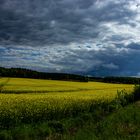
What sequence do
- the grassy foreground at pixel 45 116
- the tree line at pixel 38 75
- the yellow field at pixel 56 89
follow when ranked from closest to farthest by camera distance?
the grassy foreground at pixel 45 116 < the yellow field at pixel 56 89 < the tree line at pixel 38 75

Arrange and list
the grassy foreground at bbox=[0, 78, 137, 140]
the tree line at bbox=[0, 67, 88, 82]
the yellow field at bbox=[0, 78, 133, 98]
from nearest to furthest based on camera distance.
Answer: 1. the grassy foreground at bbox=[0, 78, 137, 140]
2. the yellow field at bbox=[0, 78, 133, 98]
3. the tree line at bbox=[0, 67, 88, 82]

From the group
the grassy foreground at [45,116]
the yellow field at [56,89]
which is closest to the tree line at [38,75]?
the yellow field at [56,89]

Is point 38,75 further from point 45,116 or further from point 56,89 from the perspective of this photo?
point 45,116

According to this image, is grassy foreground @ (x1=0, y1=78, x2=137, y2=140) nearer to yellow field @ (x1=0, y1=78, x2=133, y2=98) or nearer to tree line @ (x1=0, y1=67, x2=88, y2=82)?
yellow field @ (x1=0, y1=78, x2=133, y2=98)

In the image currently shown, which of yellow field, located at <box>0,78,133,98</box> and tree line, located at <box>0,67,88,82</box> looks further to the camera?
tree line, located at <box>0,67,88,82</box>

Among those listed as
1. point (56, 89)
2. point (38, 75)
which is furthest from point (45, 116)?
point (38, 75)

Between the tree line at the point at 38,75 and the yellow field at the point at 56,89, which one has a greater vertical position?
the tree line at the point at 38,75

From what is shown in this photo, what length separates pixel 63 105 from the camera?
25469 millimetres

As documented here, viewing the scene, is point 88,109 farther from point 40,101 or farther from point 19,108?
point 19,108

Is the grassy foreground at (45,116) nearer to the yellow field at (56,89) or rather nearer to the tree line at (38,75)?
the yellow field at (56,89)

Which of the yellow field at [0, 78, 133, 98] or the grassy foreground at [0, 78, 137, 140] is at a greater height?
the yellow field at [0, 78, 133, 98]

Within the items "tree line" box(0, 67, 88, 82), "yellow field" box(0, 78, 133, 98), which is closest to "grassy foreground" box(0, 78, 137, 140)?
"yellow field" box(0, 78, 133, 98)

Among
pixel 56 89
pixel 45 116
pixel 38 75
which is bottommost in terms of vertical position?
pixel 45 116

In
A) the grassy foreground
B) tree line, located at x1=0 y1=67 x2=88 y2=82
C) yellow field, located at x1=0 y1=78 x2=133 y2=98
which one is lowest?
the grassy foreground
